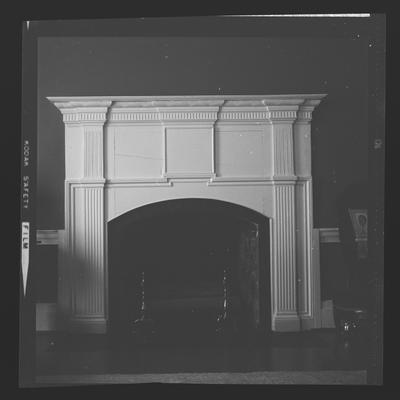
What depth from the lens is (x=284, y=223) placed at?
446 centimetres

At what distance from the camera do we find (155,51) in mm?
4465

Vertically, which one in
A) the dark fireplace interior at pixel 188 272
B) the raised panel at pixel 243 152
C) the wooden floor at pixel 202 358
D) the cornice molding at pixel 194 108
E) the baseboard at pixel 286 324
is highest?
the cornice molding at pixel 194 108

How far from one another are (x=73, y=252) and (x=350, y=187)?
4.01ft

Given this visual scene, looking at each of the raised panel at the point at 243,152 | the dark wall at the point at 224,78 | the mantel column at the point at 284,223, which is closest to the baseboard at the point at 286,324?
the mantel column at the point at 284,223

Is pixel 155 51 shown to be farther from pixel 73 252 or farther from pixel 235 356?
pixel 235 356

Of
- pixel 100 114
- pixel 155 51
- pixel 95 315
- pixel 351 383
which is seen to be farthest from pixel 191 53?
pixel 351 383

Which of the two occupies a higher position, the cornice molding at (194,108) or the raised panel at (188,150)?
the cornice molding at (194,108)

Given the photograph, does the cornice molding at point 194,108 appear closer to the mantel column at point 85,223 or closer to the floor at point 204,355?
the mantel column at point 85,223

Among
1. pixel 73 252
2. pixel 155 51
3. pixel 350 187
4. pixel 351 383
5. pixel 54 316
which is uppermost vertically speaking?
pixel 155 51

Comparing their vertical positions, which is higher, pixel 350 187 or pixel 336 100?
pixel 336 100

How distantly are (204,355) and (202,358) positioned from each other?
2cm

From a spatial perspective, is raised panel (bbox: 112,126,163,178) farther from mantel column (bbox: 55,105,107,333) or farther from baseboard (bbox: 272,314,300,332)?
baseboard (bbox: 272,314,300,332)

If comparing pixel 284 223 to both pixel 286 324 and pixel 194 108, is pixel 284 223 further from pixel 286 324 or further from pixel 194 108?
pixel 194 108

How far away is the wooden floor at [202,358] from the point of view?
14.4 ft
